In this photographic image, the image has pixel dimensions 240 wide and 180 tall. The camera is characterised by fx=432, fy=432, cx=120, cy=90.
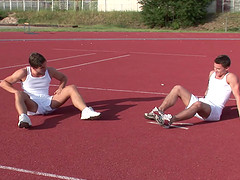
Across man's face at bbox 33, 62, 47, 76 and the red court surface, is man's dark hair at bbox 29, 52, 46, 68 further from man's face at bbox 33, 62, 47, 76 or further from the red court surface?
the red court surface

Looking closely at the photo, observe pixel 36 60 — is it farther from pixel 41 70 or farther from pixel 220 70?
pixel 220 70

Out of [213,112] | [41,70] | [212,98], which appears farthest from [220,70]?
[41,70]

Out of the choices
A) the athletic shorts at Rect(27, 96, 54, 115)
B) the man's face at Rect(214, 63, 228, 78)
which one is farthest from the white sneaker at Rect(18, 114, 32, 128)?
the man's face at Rect(214, 63, 228, 78)

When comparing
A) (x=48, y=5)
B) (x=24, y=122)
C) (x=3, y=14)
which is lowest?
(x=24, y=122)

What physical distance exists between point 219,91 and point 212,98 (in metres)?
0.15

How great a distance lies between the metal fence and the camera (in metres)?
55.4

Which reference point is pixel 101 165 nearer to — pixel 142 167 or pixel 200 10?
pixel 142 167

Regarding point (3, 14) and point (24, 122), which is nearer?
point (24, 122)

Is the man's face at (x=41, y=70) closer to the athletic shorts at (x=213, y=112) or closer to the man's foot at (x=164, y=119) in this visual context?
the man's foot at (x=164, y=119)

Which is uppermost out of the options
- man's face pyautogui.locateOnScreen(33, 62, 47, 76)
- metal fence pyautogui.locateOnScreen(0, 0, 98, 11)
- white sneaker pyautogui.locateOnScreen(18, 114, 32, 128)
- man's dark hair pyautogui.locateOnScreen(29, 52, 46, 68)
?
metal fence pyautogui.locateOnScreen(0, 0, 98, 11)

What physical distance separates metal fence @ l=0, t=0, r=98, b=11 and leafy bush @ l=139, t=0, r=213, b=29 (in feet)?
Answer: 38.7

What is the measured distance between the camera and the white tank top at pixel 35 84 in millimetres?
6863

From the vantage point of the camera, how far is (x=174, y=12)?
44.2 metres

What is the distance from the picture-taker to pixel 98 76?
36.6 feet
